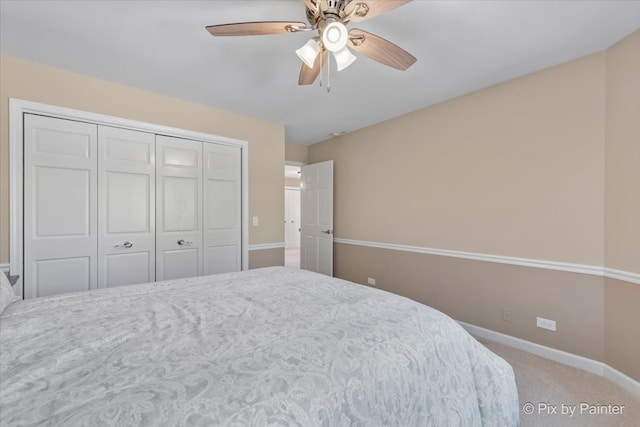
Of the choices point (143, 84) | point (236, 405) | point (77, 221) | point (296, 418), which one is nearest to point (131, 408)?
point (236, 405)

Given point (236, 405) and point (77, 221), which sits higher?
point (77, 221)

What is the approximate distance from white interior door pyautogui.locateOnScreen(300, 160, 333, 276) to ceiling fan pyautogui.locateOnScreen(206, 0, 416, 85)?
254cm

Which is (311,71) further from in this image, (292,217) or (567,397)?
(292,217)

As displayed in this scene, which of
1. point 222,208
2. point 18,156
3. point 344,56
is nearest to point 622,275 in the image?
point 344,56

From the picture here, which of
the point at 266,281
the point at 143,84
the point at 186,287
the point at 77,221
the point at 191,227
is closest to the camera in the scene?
the point at 186,287

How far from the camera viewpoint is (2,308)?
1.23 metres

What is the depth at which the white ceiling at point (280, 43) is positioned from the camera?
1.62m

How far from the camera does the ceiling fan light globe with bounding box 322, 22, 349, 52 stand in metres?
1.34

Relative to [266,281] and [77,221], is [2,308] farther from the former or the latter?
[77,221]

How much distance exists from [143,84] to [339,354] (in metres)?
2.90

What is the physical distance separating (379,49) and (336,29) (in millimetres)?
354

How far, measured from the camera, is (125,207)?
2.62m

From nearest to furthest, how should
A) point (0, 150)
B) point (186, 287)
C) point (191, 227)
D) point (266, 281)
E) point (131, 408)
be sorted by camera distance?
point (131, 408) → point (186, 287) → point (266, 281) → point (0, 150) → point (191, 227)

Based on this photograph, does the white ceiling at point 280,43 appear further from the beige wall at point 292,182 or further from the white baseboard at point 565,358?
the beige wall at point 292,182
